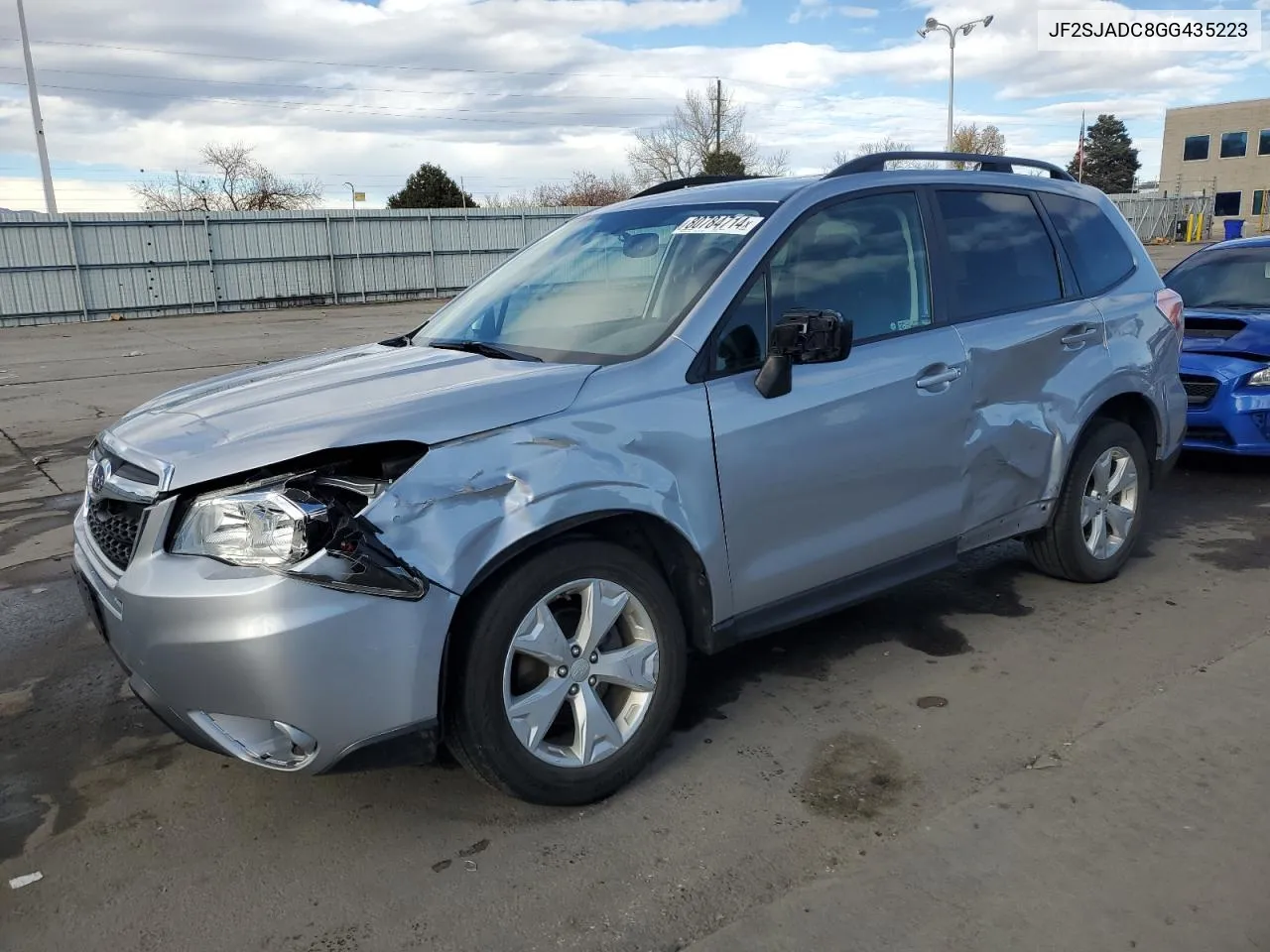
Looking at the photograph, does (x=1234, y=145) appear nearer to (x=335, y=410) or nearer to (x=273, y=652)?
(x=335, y=410)

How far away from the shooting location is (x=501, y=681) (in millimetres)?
2799

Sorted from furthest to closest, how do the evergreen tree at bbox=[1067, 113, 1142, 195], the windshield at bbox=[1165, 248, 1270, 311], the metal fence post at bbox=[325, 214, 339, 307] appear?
the evergreen tree at bbox=[1067, 113, 1142, 195]
the metal fence post at bbox=[325, 214, 339, 307]
the windshield at bbox=[1165, 248, 1270, 311]

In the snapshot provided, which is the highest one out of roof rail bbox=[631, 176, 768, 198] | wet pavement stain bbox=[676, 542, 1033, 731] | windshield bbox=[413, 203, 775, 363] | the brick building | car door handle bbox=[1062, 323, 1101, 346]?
the brick building

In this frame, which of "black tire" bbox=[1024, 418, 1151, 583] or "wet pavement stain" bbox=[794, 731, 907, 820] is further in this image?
"black tire" bbox=[1024, 418, 1151, 583]

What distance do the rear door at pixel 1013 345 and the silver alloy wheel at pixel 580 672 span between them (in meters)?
1.67

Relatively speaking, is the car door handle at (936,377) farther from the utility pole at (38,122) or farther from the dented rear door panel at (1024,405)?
the utility pole at (38,122)

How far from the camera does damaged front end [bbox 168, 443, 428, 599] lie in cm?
257

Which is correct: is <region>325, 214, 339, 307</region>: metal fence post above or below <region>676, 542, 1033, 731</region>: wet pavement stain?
above

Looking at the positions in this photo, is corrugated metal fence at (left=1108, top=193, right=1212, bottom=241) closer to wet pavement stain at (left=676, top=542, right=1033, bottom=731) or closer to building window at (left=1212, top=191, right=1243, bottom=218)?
building window at (left=1212, top=191, right=1243, bottom=218)

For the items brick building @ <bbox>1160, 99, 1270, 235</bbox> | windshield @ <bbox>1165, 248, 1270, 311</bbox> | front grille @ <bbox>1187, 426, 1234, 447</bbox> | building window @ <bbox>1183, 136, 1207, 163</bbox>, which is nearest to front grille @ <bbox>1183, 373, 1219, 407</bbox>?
front grille @ <bbox>1187, 426, 1234, 447</bbox>

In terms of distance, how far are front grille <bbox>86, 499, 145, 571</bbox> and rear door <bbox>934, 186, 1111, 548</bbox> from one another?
293 centimetres

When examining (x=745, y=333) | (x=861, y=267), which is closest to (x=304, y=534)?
(x=745, y=333)

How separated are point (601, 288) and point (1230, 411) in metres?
4.89

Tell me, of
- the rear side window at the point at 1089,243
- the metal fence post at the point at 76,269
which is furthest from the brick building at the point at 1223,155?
the rear side window at the point at 1089,243
